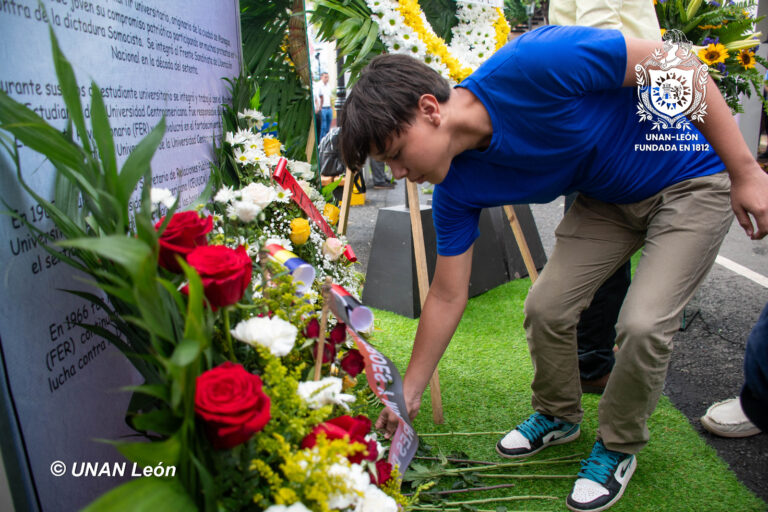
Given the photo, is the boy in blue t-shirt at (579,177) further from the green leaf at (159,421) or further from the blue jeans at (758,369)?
the green leaf at (159,421)

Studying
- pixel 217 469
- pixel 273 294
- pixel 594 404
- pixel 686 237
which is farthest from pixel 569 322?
pixel 217 469

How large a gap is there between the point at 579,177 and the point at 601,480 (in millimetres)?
971

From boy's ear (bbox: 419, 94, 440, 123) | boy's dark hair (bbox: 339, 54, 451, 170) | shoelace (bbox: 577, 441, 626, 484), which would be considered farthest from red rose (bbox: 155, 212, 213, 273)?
shoelace (bbox: 577, 441, 626, 484)

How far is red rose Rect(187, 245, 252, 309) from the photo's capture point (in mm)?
865

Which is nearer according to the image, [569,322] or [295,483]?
[295,483]

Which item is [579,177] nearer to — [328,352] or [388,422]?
[388,422]

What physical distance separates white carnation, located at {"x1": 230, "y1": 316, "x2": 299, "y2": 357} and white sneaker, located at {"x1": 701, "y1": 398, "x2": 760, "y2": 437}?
1.91 metres

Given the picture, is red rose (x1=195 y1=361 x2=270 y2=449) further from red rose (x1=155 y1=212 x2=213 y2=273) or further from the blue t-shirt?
the blue t-shirt

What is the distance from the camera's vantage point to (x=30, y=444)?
98cm

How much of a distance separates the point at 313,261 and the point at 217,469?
116 cm

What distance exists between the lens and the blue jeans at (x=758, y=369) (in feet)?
3.83

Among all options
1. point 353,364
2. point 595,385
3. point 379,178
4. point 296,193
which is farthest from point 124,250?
point 379,178

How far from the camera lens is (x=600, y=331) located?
7.96ft

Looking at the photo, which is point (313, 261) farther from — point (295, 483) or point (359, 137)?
point (295, 483)
